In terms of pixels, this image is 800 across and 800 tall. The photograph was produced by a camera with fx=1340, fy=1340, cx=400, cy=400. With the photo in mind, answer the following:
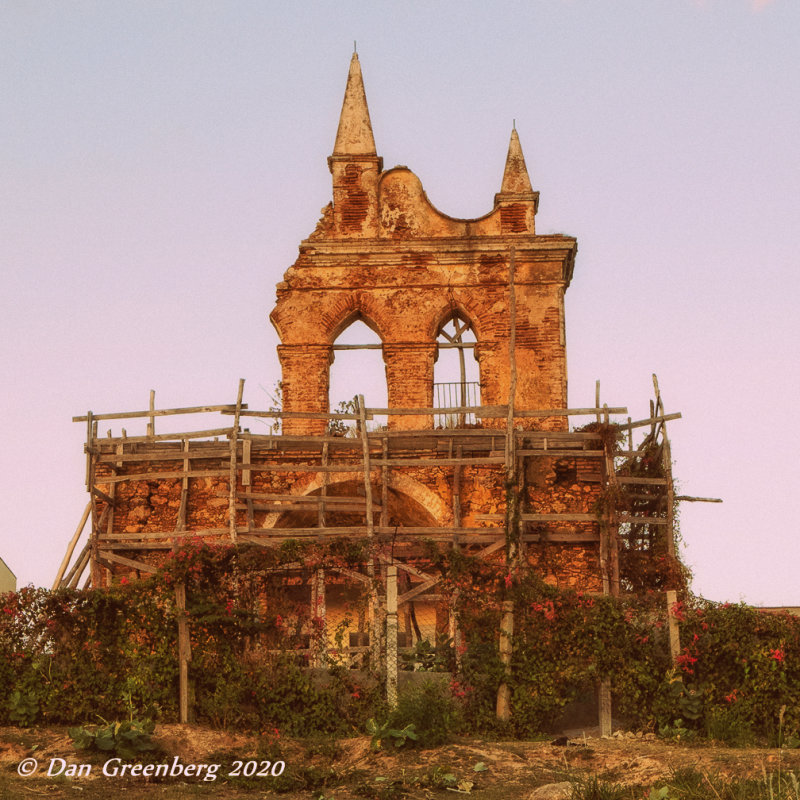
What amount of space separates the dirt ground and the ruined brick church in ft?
21.9

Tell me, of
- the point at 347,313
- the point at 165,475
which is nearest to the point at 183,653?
the point at 165,475

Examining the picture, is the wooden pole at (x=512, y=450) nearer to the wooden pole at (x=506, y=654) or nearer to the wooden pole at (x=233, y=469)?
the wooden pole at (x=506, y=654)

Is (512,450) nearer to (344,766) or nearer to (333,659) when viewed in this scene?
(333,659)

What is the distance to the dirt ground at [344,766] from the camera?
13016 mm

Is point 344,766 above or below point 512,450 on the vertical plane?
below

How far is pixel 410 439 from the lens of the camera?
892 inches

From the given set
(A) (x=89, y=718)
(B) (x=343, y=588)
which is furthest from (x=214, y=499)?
(A) (x=89, y=718)

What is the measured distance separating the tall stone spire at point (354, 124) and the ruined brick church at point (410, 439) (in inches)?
1.6

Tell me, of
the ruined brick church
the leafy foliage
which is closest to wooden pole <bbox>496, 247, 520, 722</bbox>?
the ruined brick church

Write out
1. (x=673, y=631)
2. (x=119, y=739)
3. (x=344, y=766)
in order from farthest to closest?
(x=673, y=631)
(x=119, y=739)
(x=344, y=766)

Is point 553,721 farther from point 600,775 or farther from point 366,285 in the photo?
point 366,285

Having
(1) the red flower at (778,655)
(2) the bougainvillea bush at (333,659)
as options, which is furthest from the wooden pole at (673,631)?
(1) the red flower at (778,655)

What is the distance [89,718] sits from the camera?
15.4 metres

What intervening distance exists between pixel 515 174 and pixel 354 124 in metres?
3.10
